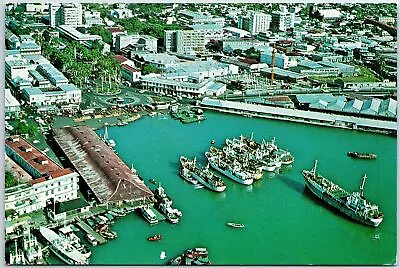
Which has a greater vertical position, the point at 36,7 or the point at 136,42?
the point at 36,7

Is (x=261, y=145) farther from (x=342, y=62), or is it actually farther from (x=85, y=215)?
(x=342, y=62)

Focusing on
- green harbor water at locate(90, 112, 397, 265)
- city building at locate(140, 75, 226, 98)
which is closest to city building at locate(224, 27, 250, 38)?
city building at locate(140, 75, 226, 98)

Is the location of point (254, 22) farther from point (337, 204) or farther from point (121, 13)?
point (337, 204)

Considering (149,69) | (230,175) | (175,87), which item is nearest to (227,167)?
(230,175)

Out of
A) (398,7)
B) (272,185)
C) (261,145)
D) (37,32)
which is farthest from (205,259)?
(37,32)

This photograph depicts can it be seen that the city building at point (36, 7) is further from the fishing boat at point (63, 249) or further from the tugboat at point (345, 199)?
the tugboat at point (345, 199)
